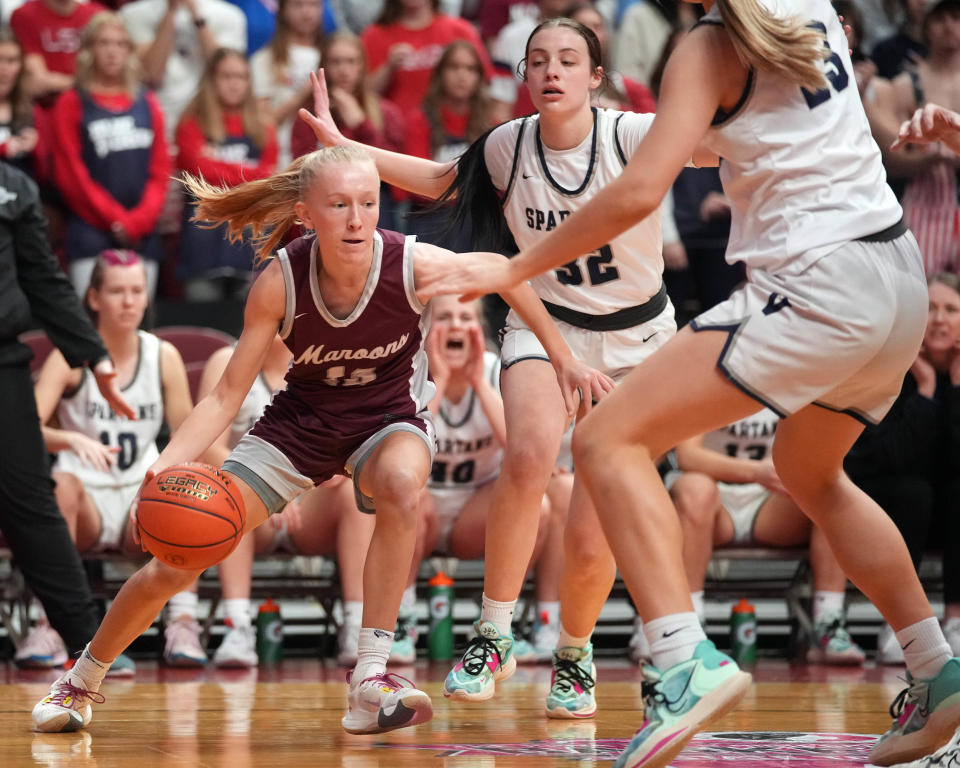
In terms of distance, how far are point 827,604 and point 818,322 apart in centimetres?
388

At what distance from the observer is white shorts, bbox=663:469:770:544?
22.7 ft

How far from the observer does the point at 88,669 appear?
14.1 feet

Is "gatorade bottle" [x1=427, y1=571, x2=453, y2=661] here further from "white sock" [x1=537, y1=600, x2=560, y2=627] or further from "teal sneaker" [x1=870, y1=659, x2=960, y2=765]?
"teal sneaker" [x1=870, y1=659, x2=960, y2=765]

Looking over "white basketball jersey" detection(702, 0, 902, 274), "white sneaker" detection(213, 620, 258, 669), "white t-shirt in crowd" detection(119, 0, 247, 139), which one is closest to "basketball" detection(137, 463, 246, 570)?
"white basketball jersey" detection(702, 0, 902, 274)

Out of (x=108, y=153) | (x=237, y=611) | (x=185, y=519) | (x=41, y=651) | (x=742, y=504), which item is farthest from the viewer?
(x=108, y=153)

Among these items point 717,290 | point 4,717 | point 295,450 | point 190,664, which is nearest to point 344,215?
point 295,450

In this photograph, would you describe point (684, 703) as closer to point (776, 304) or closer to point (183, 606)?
point (776, 304)

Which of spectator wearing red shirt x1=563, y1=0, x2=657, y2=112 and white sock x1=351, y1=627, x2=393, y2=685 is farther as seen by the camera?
spectator wearing red shirt x1=563, y1=0, x2=657, y2=112

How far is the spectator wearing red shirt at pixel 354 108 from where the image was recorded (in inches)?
314

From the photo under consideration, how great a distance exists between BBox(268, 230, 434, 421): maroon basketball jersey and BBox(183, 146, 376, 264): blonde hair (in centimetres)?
14

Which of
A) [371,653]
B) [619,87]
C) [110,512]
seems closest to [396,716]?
[371,653]

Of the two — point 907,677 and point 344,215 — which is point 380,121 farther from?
point 907,677

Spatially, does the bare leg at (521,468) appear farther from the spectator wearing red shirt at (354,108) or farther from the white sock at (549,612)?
the spectator wearing red shirt at (354,108)

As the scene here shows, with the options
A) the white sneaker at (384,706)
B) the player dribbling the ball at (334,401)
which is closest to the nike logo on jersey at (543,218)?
the player dribbling the ball at (334,401)
